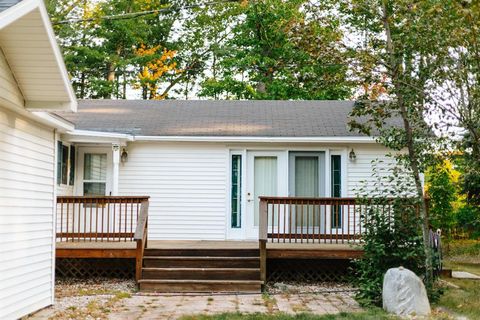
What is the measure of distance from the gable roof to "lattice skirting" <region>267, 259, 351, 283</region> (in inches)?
112

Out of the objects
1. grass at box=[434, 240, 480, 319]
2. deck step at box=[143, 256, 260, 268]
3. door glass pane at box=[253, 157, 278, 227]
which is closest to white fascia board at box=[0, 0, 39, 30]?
deck step at box=[143, 256, 260, 268]

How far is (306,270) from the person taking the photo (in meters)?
11.5

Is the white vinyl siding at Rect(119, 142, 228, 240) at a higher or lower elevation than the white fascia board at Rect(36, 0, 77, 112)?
lower

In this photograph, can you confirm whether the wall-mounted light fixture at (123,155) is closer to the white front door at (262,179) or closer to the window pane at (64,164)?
the window pane at (64,164)

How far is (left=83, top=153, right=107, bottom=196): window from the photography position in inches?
522

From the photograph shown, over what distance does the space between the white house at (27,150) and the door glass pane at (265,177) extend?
5602 mm

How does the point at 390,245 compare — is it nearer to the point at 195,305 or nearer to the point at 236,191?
the point at 195,305

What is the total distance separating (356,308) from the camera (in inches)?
338

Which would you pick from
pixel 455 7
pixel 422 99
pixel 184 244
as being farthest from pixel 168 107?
pixel 455 7

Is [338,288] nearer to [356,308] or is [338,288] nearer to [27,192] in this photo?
[356,308]

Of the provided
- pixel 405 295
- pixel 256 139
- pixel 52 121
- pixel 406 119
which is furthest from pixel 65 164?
pixel 405 295

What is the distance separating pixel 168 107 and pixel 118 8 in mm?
13330

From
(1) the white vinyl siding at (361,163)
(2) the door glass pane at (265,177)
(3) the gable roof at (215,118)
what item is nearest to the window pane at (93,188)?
(3) the gable roof at (215,118)

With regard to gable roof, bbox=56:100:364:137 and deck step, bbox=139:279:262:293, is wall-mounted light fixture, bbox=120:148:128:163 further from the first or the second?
deck step, bbox=139:279:262:293
